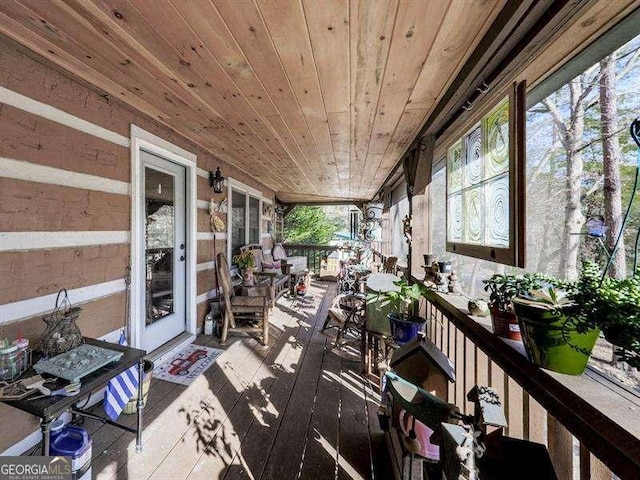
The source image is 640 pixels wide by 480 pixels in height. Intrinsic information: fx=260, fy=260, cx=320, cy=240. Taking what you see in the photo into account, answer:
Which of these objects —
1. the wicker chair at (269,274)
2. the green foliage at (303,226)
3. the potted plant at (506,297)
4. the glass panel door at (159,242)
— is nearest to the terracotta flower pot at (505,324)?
the potted plant at (506,297)

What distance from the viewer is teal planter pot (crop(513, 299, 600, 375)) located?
2.53 feet

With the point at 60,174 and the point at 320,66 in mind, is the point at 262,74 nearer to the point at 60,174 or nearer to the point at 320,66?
the point at 320,66

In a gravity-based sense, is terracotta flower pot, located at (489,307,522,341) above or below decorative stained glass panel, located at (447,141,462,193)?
below

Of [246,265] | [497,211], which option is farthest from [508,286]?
[246,265]

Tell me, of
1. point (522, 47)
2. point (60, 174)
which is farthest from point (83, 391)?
point (522, 47)

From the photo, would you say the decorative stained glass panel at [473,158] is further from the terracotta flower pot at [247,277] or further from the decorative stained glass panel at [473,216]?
the terracotta flower pot at [247,277]

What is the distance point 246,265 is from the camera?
3926 millimetres

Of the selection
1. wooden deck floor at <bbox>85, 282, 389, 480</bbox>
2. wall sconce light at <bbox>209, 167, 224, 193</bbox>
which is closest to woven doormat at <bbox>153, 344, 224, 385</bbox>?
wooden deck floor at <bbox>85, 282, 389, 480</bbox>

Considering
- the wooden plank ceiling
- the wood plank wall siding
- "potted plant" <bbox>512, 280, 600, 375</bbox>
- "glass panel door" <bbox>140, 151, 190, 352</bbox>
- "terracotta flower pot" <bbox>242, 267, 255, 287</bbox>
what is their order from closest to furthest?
"potted plant" <bbox>512, 280, 600, 375</bbox>
the wooden plank ceiling
the wood plank wall siding
"glass panel door" <bbox>140, 151, 190, 352</bbox>
"terracotta flower pot" <bbox>242, 267, 255, 287</bbox>

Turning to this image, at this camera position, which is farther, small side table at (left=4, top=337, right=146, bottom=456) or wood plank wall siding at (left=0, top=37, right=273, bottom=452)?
wood plank wall siding at (left=0, top=37, right=273, bottom=452)

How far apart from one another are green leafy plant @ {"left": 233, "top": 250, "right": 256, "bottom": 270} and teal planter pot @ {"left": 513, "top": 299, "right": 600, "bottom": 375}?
3.52m

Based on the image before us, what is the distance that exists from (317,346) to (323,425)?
125 cm

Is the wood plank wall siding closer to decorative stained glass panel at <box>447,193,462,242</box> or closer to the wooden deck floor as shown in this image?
the wooden deck floor

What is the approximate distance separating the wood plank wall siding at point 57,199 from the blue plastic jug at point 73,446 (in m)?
0.40
